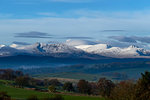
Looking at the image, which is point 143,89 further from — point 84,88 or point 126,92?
point 84,88

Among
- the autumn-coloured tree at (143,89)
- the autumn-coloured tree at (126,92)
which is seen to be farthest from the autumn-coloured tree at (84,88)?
the autumn-coloured tree at (143,89)

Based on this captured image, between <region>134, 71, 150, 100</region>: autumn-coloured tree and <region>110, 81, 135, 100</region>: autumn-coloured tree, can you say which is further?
<region>110, 81, 135, 100</region>: autumn-coloured tree

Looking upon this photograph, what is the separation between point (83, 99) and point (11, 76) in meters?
103

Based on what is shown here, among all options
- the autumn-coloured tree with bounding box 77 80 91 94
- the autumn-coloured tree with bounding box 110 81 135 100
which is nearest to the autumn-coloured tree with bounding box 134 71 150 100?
the autumn-coloured tree with bounding box 110 81 135 100

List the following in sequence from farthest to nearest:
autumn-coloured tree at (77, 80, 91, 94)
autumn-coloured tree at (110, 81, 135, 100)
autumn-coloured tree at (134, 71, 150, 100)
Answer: autumn-coloured tree at (77, 80, 91, 94), autumn-coloured tree at (110, 81, 135, 100), autumn-coloured tree at (134, 71, 150, 100)

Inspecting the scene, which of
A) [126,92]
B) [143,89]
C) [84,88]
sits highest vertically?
[143,89]

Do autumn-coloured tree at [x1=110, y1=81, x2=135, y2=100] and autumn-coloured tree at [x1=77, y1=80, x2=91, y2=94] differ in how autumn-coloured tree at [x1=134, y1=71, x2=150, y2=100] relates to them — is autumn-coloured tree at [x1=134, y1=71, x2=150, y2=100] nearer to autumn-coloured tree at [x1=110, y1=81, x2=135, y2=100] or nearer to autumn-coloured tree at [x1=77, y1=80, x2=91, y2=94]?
autumn-coloured tree at [x1=110, y1=81, x2=135, y2=100]

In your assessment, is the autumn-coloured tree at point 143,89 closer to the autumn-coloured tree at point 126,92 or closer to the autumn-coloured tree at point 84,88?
the autumn-coloured tree at point 126,92

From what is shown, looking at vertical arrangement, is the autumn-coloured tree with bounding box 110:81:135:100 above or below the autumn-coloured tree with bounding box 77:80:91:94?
above

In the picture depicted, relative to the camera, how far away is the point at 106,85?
12500cm

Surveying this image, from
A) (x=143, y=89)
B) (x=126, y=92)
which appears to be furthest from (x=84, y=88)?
(x=143, y=89)

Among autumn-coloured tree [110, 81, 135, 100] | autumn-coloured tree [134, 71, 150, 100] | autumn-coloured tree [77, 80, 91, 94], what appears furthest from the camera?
autumn-coloured tree [77, 80, 91, 94]

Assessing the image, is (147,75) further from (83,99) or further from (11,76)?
(11,76)

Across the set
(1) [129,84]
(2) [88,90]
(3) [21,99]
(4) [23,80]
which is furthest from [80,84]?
(1) [129,84]
